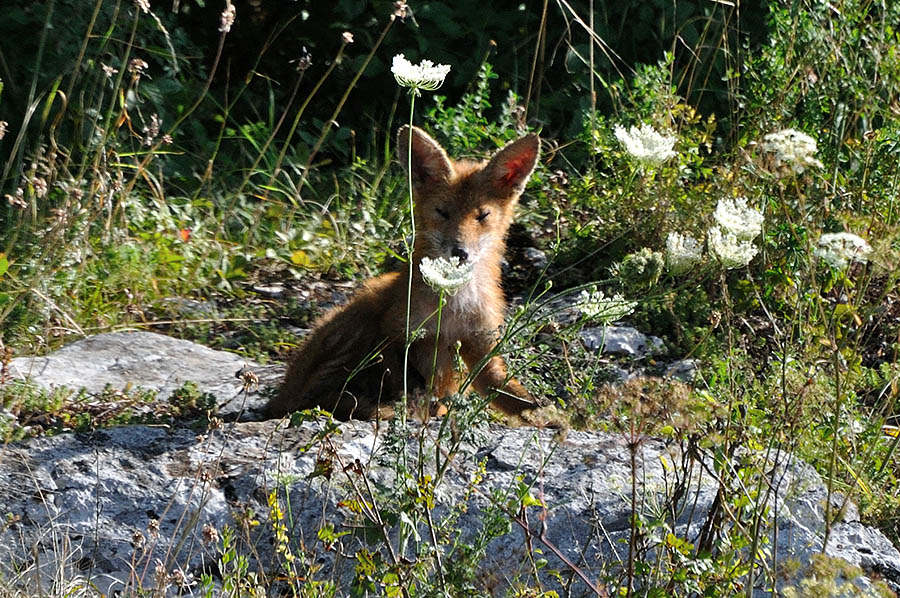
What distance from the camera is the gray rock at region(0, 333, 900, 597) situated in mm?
3486

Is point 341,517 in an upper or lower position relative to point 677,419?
lower

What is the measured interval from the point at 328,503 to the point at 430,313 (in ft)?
6.19

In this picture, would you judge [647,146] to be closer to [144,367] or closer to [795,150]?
[795,150]

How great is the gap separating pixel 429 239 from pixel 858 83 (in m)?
2.50

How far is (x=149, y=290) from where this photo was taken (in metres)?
6.59

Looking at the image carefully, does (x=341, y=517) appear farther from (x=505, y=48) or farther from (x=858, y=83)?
(x=505, y=48)

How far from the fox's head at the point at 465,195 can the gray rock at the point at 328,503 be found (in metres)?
1.92

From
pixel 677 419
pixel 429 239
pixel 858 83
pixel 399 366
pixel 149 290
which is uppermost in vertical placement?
pixel 858 83

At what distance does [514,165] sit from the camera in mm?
6141

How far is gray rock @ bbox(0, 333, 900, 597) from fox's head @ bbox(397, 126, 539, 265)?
1.92m

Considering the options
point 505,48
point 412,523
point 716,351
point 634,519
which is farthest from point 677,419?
point 505,48

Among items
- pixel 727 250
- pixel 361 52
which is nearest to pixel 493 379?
pixel 727 250

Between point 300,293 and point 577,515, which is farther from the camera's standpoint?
point 300,293

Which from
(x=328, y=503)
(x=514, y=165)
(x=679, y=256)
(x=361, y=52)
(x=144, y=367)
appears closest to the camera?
(x=679, y=256)
